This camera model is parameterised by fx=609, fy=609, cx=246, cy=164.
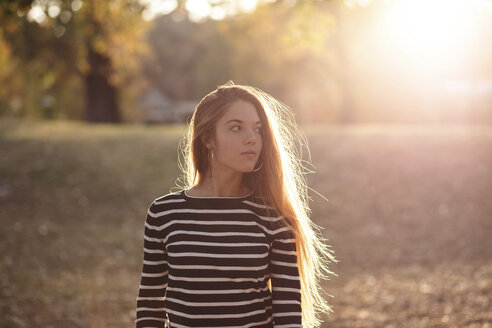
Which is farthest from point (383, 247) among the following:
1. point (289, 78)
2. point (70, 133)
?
point (289, 78)

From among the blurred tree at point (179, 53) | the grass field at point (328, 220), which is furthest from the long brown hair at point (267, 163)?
the blurred tree at point (179, 53)

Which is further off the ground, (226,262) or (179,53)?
(179,53)

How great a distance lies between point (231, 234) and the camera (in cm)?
252

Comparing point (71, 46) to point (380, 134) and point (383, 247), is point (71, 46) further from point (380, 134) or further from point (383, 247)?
point (383, 247)

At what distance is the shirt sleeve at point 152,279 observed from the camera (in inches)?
104

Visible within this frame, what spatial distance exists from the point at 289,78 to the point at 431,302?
1272 inches

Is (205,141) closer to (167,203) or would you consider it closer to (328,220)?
(167,203)

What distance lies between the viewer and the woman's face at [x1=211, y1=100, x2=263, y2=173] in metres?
2.62

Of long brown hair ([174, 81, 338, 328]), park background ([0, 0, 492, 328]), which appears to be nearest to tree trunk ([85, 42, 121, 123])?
park background ([0, 0, 492, 328])

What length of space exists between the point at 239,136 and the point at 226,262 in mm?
539

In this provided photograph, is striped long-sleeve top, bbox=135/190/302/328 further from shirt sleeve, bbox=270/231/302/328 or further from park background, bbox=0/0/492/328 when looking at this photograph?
park background, bbox=0/0/492/328

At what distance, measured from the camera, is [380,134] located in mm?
17656

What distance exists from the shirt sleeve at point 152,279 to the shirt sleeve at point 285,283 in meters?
0.50

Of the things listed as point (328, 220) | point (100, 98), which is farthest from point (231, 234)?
point (100, 98)
